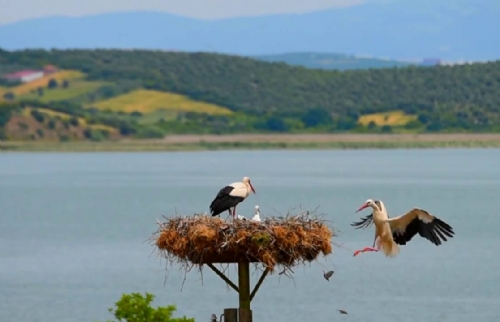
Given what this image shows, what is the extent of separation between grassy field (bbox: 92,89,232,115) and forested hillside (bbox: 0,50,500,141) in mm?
91

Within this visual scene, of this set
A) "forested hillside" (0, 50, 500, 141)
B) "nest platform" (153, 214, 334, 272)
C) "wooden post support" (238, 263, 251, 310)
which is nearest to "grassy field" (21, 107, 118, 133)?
"forested hillside" (0, 50, 500, 141)

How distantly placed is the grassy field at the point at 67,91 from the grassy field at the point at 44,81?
3.66 ft

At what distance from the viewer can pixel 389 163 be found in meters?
114

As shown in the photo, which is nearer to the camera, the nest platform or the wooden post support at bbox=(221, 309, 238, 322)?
the nest platform

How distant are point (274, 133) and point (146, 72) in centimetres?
2304

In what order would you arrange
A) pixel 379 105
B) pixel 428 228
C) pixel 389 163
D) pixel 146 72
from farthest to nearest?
1. pixel 146 72
2. pixel 379 105
3. pixel 389 163
4. pixel 428 228

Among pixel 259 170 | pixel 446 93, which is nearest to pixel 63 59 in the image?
pixel 446 93

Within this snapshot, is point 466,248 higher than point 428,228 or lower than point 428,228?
lower

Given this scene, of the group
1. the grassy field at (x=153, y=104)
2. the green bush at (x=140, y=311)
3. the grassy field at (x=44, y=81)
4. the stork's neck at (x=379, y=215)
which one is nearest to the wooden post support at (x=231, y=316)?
the green bush at (x=140, y=311)

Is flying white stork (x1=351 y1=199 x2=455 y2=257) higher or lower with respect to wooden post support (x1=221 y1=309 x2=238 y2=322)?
higher

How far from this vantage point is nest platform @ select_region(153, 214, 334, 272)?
14273 millimetres

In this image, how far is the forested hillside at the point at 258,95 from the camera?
122688mm

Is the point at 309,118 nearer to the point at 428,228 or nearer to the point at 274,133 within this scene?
the point at 274,133

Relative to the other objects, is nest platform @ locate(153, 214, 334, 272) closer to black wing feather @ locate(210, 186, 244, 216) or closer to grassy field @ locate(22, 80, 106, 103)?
black wing feather @ locate(210, 186, 244, 216)
